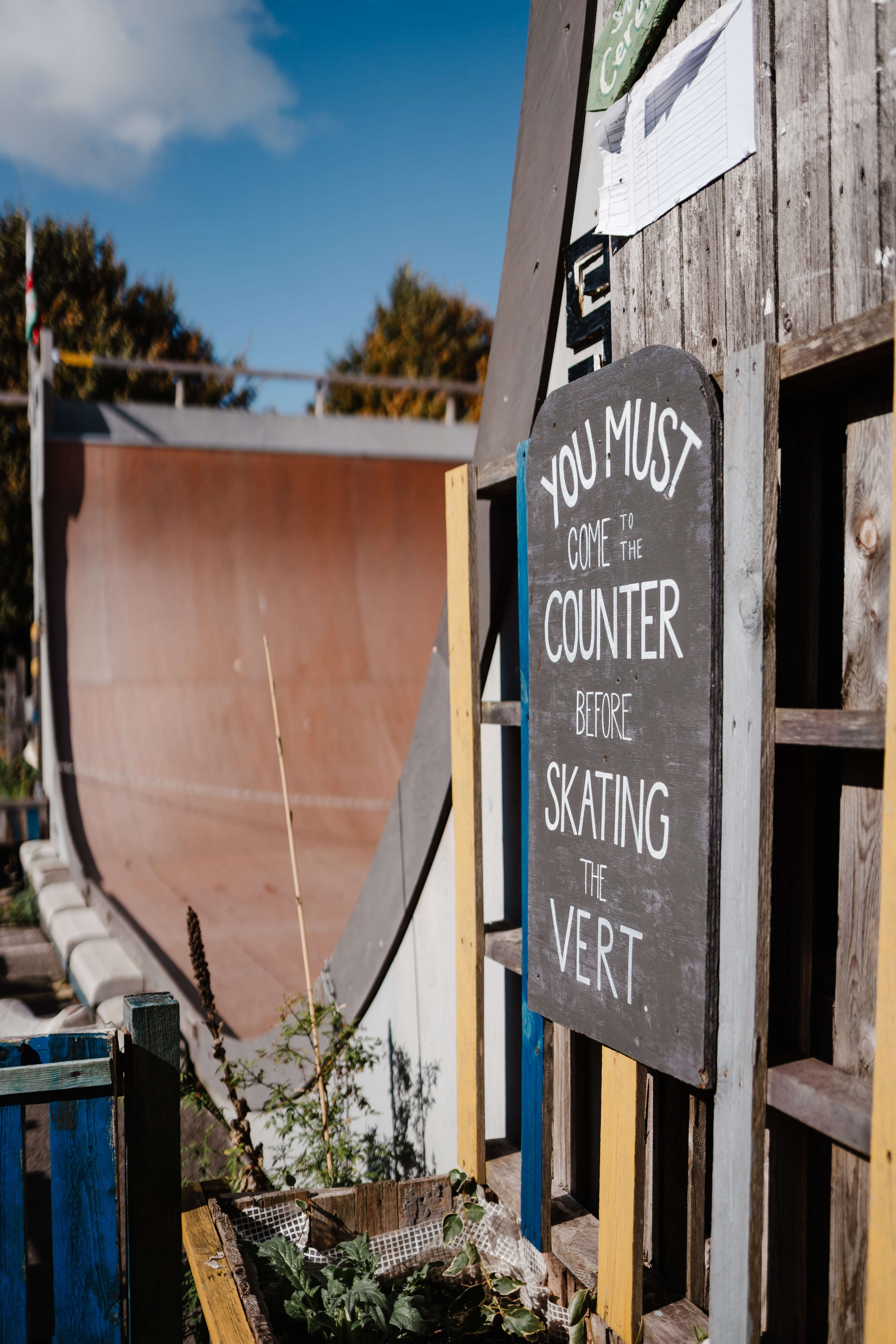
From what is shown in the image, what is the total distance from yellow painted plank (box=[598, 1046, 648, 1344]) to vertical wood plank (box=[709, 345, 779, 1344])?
0.21 metres

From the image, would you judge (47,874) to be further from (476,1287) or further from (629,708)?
(629,708)

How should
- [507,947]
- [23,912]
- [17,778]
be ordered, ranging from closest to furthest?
[507,947], [23,912], [17,778]

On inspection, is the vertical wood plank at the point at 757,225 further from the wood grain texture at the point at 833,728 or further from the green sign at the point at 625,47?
the wood grain texture at the point at 833,728

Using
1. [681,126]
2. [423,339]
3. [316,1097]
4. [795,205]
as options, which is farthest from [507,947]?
[423,339]

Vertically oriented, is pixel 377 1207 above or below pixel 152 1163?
below

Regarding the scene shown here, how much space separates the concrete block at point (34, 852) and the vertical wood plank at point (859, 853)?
6245mm

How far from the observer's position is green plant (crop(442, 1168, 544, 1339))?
1.72 meters

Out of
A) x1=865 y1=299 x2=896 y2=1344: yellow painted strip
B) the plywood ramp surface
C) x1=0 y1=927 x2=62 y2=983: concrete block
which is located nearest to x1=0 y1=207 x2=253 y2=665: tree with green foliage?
the plywood ramp surface

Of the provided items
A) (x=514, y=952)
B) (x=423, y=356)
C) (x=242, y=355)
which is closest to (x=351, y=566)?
(x=514, y=952)

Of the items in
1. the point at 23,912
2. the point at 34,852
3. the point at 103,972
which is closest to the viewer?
the point at 103,972

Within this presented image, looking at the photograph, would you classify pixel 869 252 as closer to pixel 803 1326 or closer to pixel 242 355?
pixel 803 1326

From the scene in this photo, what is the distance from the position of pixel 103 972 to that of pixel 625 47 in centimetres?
384

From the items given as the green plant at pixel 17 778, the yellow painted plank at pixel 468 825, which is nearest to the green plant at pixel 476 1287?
the yellow painted plank at pixel 468 825

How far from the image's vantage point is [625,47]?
67.0 inches
